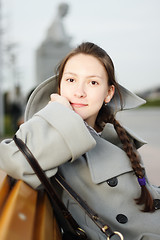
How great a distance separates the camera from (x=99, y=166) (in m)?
1.39

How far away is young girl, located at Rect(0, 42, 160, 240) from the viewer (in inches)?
46.1

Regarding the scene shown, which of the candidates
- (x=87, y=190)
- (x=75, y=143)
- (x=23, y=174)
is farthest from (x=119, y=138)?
(x=23, y=174)

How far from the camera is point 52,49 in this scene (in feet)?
50.5

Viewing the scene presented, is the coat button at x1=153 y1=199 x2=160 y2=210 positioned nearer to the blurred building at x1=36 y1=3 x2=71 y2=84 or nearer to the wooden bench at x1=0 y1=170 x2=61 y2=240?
the wooden bench at x1=0 y1=170 x2=61 y2=240

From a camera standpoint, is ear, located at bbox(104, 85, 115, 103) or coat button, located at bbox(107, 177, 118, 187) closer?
coat button, located at bbox(107, 177, 118, 187)

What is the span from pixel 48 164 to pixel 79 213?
0.29 metres

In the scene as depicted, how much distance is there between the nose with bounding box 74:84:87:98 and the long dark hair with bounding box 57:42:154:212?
0.19m

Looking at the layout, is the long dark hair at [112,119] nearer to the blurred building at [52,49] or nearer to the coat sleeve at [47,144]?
the coat sleeve at [47,144]

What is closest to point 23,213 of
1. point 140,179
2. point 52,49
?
point 140,179

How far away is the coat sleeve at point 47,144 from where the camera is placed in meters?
1.15

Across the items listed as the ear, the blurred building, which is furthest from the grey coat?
the blurred building

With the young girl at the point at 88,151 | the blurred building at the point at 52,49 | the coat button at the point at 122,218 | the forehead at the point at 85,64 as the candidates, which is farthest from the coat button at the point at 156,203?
the blurred building at the point at 52,49

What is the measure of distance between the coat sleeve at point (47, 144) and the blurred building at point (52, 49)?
13069 mm

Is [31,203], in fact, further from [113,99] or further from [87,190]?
[113,99]
